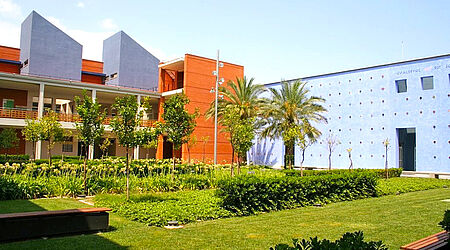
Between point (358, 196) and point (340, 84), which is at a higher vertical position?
point (340, 84)

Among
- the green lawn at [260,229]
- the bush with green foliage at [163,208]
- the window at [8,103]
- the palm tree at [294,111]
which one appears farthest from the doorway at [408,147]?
the window at [8,103]

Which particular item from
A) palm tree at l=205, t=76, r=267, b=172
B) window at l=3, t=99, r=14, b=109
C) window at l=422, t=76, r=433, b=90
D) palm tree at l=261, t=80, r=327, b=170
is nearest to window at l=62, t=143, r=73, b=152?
window at l=3, t=99, r=14, b=109

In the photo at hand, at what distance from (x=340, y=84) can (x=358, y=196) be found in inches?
752

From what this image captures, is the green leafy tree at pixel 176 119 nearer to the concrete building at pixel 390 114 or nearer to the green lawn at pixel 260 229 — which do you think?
the green lawn at pixel 260 229

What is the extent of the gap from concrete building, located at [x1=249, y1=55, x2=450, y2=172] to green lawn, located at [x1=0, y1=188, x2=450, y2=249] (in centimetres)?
1712

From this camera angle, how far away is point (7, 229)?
6.40 metres

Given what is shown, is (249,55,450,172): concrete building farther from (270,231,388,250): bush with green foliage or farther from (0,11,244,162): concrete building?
(270,231,388,250): bush with green foliage

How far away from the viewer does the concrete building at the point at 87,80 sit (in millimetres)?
30625

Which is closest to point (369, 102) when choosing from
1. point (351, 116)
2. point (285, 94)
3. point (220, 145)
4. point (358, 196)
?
point (351, 116)

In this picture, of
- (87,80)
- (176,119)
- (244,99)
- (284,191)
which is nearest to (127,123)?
(176,119)

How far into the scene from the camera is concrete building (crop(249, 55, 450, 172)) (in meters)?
26.2

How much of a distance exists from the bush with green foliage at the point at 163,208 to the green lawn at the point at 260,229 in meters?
0.34

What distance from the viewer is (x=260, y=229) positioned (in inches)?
313

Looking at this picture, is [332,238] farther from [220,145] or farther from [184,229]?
[220,145]
